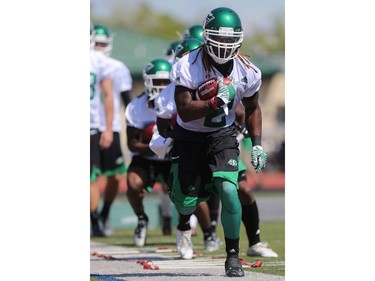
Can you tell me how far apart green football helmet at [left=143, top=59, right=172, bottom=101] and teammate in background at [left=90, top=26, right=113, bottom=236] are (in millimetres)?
1978

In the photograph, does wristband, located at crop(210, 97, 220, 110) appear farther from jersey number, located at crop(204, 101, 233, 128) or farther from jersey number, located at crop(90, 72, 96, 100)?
jersey number, located at crop(90, 72, 96, 100)

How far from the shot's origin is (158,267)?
26.6ft

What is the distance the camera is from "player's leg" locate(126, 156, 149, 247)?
413 inches

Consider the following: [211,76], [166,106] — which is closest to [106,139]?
[166,106]

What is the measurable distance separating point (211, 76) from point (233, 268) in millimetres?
1350

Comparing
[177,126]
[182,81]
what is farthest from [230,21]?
[177,126]

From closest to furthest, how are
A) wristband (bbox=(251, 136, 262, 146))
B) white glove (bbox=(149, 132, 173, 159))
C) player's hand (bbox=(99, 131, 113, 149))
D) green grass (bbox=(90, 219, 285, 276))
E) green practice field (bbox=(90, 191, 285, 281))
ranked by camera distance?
wristband (bbox=(251, 136, 262, 146))
green grass (bbox=(90, 219, 285, 276))
green practice field (bbox=(90, 191, 285, 281))
white glove (bbox=(149, 132, 173, 159))
player's hand (bbox=(99, 131, 113, 149))

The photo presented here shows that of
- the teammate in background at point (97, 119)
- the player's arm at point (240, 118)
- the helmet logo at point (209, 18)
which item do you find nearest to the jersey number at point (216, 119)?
the helmet logo at point (209, 18)

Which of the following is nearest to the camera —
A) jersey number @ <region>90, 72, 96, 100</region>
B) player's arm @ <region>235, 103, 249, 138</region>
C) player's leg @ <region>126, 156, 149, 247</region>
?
player's arm @ <region>235, 103, 249, 138</region>

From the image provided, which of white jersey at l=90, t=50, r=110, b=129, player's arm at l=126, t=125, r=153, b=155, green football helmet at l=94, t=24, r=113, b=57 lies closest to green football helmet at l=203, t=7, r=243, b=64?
player's arm at l=126, t=125, r=153, b=155

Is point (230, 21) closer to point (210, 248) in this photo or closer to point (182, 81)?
point (182, 81)

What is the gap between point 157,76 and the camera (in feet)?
32.9

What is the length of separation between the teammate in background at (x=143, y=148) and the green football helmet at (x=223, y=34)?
2.70m
